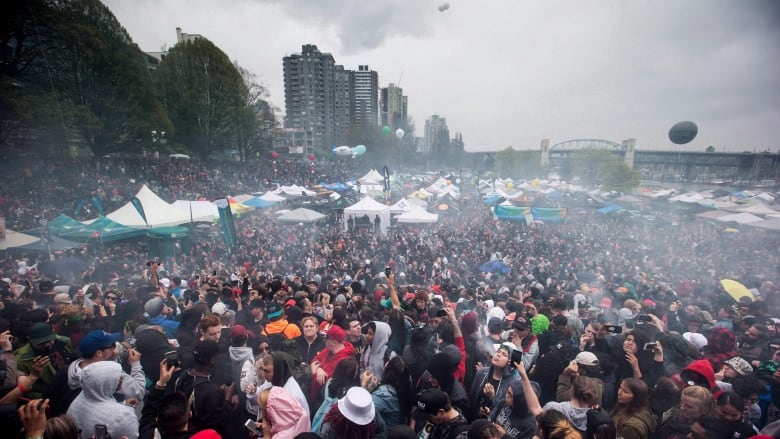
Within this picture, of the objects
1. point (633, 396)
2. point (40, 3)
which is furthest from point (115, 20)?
point (633, 396)

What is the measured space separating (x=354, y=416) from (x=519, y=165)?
299ft

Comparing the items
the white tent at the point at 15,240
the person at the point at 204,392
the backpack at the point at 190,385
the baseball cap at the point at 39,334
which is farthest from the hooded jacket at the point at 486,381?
the white tent at the point at 15,240

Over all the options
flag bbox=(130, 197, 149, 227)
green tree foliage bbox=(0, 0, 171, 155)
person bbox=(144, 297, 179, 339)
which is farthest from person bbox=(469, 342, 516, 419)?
green tree foliage bbox=(0, 0, 171, 155)

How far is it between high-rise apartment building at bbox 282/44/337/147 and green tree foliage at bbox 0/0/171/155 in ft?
231

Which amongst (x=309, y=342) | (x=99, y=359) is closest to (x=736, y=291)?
(x=309, y=342)

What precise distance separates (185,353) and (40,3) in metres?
23.5

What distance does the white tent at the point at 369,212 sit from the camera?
55.9 ft

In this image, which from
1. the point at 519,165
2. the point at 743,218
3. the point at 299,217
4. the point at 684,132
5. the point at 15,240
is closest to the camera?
the point at 15,240

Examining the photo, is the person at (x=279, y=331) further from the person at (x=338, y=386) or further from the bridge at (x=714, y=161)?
the bridge at (x=714, y=161)

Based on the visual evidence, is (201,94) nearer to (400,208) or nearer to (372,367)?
(400,208)

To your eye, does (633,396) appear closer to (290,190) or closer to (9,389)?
(9,389)

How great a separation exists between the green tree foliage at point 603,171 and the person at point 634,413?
5386 centimetres

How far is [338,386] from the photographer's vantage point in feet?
8.57

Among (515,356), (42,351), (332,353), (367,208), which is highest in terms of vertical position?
(367,208)
